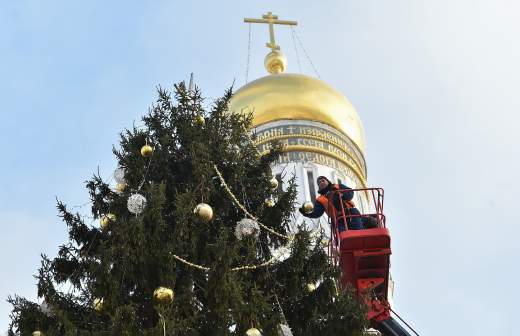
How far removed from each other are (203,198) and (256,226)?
58 centimetres

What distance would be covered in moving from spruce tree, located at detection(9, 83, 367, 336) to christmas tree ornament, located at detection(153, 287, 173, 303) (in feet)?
0.05

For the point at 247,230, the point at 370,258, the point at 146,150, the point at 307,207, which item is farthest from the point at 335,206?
the point at 146,150

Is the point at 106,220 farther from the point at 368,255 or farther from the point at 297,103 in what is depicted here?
the point at 297,103

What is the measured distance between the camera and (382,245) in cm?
810

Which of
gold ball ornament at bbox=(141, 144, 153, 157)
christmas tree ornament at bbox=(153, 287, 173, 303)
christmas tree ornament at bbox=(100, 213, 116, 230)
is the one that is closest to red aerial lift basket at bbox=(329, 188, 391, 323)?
gold ball ornament at bbox=(141, 144, 153, 157)

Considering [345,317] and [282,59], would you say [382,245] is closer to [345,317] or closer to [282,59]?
[345,317]

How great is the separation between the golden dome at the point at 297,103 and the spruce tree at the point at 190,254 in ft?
37.8

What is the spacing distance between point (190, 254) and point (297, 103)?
13.7 m

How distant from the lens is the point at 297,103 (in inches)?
768

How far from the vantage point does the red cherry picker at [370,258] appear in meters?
8.02

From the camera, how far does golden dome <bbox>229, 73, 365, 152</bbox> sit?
19.4 m

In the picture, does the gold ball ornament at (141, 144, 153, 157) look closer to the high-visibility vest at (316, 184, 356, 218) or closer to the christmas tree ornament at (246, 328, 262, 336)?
the christmas tree ornament at (246, 328, 262, 336)

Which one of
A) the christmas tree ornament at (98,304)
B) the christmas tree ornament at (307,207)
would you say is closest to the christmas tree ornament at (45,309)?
the christmas tree ornament at (98,304)

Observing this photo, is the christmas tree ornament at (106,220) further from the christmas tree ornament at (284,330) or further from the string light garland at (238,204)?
the christmas tree ornament at (284,330)
